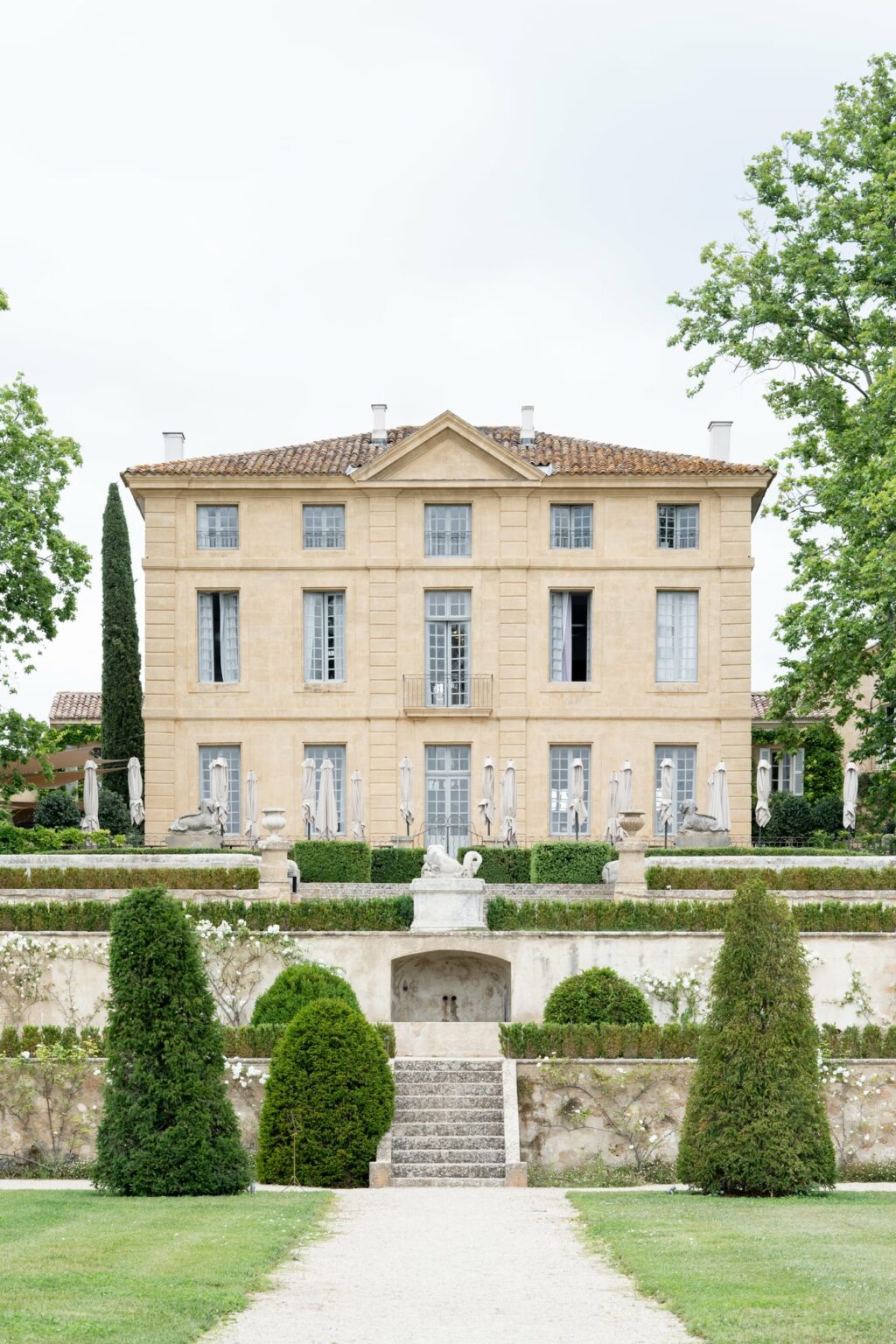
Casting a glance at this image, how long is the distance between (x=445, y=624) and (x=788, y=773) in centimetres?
1228

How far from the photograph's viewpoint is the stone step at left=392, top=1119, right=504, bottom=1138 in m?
20.4

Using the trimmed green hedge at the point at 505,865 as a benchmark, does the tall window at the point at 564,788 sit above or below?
above

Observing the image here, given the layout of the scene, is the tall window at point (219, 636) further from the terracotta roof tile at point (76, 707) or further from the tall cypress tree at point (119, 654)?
the terracotta roof tile at point (76, 707)

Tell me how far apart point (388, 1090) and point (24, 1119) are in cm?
412

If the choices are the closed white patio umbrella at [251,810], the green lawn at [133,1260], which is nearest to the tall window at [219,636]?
the closed white patio umbrella at [251,810]

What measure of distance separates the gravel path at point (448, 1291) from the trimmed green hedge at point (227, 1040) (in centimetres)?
599

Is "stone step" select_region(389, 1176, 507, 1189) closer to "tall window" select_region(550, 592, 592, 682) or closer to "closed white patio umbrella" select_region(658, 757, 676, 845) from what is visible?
"closed white patio umbrella" select_region(658, 757, 676, 845)

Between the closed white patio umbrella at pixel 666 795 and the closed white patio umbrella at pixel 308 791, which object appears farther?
the closed white patio umbrella at pixel 308 791

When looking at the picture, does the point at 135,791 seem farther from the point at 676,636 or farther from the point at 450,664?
the point at 676,636

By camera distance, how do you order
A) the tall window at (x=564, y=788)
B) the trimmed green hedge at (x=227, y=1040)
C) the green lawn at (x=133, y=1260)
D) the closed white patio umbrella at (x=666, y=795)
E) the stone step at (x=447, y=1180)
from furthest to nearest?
Answer: the tall window at (x=564, y=788), the closed white patio umbrella at (x=666, y=795), the trimmed green hedge at (x=227, y=1040), the stone step at (x=447, y=1180), the green lawn at (x=133, y=1260)

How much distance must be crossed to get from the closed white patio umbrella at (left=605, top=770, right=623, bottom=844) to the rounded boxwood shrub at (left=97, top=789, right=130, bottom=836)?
11.2 meters

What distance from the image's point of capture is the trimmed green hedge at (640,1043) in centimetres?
2155

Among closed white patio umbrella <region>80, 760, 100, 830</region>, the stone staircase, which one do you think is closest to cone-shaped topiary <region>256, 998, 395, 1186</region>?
the stone staircase

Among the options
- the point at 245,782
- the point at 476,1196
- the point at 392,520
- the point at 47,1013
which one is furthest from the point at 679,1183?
the point at 392,520
